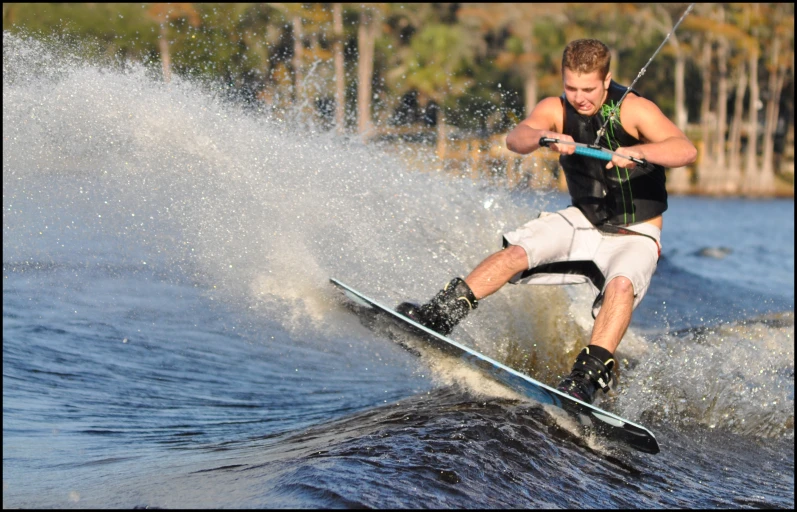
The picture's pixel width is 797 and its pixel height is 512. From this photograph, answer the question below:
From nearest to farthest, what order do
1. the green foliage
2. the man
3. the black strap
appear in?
the man < the black strap < the green foliage

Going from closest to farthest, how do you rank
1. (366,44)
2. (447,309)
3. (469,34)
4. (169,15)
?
(447,309) → (169,15) → (366,44) → (469,34)

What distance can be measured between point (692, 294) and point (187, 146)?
7707 millimetres

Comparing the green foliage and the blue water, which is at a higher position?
the green foliage

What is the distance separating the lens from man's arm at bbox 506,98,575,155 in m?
4.83

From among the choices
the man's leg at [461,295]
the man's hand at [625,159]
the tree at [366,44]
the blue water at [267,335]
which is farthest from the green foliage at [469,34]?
the man's hand at [625,159]

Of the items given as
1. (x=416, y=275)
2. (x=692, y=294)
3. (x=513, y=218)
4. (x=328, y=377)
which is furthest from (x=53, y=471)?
(x=692, y=294)

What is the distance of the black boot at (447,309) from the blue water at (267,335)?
1.30 feet

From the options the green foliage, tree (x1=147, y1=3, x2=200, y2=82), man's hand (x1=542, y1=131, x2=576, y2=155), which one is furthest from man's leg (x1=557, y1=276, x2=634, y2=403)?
tree (x1=147, y1=3, x2=200, y2=82)

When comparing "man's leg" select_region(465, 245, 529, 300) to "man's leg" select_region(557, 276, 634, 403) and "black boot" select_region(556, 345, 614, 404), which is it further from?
"black boot" select_region(556, 345, 614, 404)

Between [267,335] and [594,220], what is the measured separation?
8.84ft

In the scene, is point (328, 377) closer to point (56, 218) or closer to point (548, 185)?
point (56, 218)

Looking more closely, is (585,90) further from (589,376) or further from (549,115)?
(589,376)

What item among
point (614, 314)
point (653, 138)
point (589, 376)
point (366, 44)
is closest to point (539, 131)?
point (653, 138)

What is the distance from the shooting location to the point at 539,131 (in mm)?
4973
